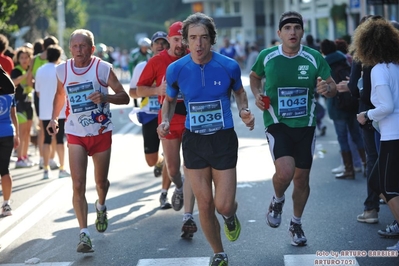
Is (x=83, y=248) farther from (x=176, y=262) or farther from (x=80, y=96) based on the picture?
(x=80, y=96)

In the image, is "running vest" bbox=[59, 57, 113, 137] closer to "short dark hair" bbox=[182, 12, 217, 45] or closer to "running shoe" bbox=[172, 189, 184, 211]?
"short dark hair" bbox=[182, 12, 217, 45]

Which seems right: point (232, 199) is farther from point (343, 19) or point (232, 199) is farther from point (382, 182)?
point (343, 19)

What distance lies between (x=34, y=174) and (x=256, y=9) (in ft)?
248

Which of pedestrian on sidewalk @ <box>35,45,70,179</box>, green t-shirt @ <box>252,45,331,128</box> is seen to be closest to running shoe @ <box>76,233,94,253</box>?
Result: green t-shirt @ <box>252,45,331,128</box>

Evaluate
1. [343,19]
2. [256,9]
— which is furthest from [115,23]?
[343,19]

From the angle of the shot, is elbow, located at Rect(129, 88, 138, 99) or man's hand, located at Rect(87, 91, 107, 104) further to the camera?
elbow, located at Rect(129, 88, 138, 99)

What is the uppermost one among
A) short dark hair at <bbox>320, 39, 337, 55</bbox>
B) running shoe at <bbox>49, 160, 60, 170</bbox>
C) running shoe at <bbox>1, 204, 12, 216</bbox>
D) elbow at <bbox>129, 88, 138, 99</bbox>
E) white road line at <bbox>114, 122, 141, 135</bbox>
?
short dark hair at <bbox>320, 39, 337, 55</bbox>

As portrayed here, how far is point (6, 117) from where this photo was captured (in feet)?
32.1

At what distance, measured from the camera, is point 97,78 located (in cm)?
814

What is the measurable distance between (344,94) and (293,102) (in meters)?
3.88

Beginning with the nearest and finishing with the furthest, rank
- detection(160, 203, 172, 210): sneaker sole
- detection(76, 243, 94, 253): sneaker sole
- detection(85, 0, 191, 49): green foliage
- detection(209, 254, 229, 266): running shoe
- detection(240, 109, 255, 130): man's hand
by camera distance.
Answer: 1. detection(240, 109, 255, 130): man's hand
2. detection(209, 254, 229, 266): running shoe
3. detection(76, 243, 94, 253): sneaker sole
4. detection(160, 203, 172, 210): sneaker sole
5. detection(85, 0, 191, 49): green foliage

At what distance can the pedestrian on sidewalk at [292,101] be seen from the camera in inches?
312

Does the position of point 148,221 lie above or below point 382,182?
below

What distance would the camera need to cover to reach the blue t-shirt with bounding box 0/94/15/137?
970 centimetres
